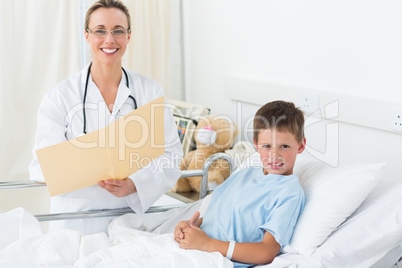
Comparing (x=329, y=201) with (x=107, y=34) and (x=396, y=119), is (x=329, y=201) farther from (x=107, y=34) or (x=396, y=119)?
(x=107, y=34)

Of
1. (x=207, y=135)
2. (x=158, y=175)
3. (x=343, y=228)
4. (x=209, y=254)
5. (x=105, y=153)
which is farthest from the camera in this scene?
(x=207, y=135)

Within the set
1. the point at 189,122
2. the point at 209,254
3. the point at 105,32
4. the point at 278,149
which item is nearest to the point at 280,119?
the point at 278,149

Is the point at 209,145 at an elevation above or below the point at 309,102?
below

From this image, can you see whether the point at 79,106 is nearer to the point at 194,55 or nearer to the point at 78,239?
the point at 78,239

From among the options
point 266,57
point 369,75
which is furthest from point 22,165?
point 369,75

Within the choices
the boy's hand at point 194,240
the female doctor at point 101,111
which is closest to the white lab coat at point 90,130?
the female doctor at point 101,111

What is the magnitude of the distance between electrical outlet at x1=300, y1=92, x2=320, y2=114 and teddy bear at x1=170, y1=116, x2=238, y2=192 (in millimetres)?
441

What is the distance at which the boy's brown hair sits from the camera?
5.69ft

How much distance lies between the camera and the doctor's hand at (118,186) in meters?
1.89

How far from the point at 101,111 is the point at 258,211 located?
711 millimetres

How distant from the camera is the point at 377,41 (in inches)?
86.8

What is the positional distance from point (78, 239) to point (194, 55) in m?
1.80

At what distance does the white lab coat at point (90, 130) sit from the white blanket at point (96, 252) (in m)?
0.24

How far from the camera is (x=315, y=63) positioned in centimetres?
250
